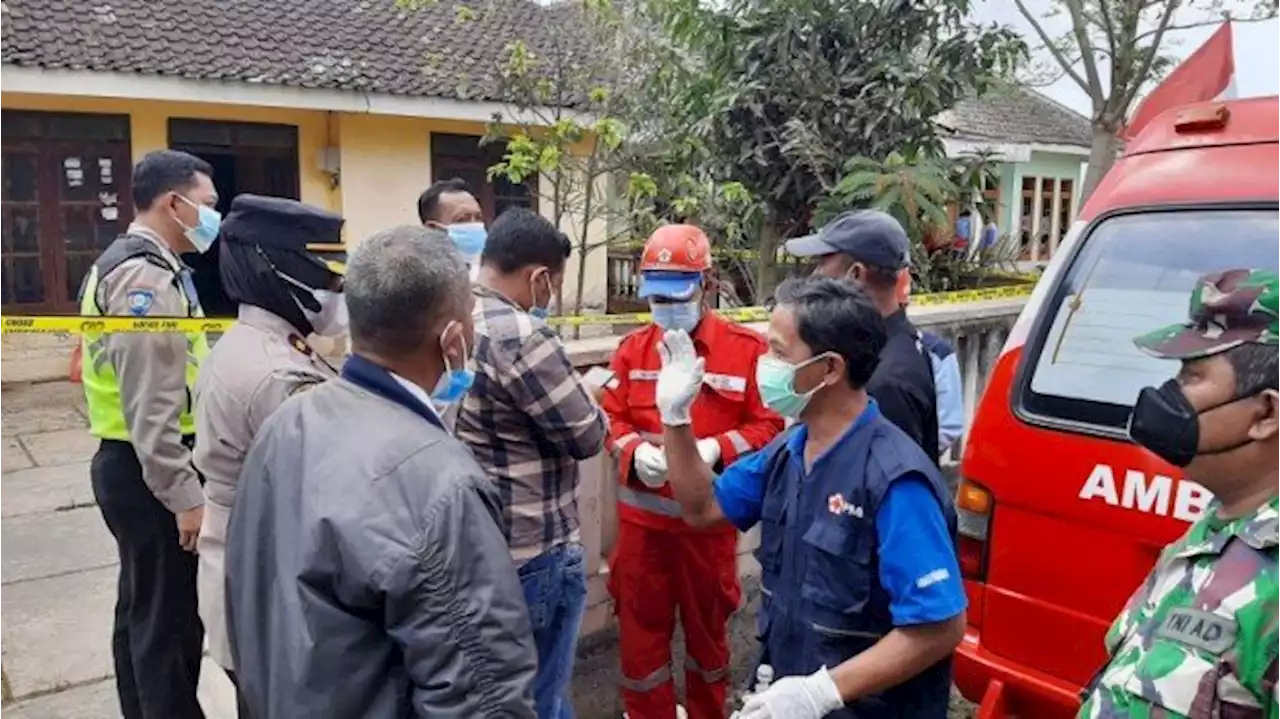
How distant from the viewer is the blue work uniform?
1.84 m

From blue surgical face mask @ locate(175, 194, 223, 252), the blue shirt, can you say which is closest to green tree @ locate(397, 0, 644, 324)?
blue surgical face mask @ locate(175, 194, 223, 252)

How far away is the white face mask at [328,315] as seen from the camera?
236 cm

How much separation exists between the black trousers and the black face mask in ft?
8.46

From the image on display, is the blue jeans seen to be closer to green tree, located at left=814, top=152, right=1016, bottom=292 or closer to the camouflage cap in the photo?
the camouflage cap

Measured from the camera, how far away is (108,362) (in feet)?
9.73

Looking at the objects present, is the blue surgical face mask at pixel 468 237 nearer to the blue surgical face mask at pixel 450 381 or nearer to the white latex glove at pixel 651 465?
the white latex glove at pixel 651 465

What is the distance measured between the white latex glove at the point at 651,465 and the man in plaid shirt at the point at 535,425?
296mm

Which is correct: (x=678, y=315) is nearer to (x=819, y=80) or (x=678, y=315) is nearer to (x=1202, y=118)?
(x=1202, y=118)

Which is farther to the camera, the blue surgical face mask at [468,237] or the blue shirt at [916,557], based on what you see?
the blue surgical face mask at [468,237]

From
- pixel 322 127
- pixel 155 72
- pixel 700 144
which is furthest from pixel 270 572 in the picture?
pixel 322 127

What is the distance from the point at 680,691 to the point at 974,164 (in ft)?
14.7

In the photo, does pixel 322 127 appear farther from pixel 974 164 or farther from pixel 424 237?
pixel 424 237

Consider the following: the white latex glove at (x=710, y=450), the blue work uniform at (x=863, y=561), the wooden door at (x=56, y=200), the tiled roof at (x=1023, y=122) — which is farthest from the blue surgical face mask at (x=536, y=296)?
the tiled roof at (x=1023, y=122)

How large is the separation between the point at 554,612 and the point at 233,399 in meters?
1.06
